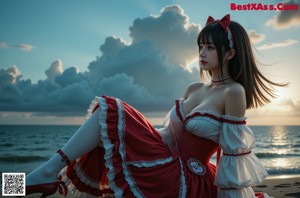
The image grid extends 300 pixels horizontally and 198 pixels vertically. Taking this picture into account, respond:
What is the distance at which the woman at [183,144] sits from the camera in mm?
2080

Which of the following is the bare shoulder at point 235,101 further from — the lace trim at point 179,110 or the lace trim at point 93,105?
the lace trim at point 93,105

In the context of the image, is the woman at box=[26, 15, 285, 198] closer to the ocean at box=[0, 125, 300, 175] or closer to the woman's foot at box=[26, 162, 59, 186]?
the woman's foot at box=[26, 162, 59, 186]

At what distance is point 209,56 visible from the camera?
2400mm

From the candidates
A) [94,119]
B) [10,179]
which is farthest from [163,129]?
[10,179]

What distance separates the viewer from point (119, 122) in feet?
6.87

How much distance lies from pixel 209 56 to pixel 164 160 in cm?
81

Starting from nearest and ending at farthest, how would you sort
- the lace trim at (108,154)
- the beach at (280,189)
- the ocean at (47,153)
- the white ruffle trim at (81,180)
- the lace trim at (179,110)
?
the lace trim at (108,154) < the white ruffle trim at (81,180) < the lace trim at (179,110) < the beach at (280,189) < the ocean at (47,153)

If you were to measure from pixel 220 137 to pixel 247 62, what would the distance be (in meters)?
0.60

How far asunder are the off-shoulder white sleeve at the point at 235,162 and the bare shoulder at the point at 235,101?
0.15 feet

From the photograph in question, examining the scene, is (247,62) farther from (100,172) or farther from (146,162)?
(100,172)

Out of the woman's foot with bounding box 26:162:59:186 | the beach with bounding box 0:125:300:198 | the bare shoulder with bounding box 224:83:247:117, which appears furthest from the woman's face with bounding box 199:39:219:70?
the beach with bounding box 0:125:300:198

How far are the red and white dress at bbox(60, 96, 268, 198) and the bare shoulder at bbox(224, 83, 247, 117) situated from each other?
5 cm

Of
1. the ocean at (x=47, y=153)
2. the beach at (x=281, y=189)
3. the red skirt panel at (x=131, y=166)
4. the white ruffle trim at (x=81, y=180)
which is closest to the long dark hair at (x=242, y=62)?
the red skirt panel at (x=131, y=166)

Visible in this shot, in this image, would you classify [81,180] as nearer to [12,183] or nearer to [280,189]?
[12,183]
